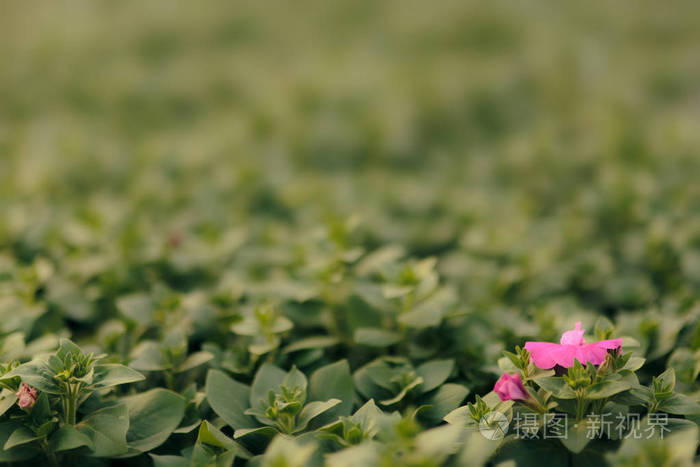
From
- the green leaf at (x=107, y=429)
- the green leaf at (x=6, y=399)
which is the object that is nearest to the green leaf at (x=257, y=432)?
the green leaf at (x=107, y=429)

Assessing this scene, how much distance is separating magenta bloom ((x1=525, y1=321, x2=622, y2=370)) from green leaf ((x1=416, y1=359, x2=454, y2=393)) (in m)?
0.33

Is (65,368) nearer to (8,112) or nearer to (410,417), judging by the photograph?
(410,417)

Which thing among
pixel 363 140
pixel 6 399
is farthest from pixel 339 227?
pixel 363 140

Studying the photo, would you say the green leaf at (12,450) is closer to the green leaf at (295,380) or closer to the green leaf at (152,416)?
the green leaf at (152,416)

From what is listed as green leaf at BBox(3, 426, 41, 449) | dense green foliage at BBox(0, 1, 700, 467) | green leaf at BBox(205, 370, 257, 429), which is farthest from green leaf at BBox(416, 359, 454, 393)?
green leaf at BBox(3, 426, 41, 449)

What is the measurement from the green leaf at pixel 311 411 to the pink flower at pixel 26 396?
0.60 meters

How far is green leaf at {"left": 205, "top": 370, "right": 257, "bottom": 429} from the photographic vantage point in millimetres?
1437

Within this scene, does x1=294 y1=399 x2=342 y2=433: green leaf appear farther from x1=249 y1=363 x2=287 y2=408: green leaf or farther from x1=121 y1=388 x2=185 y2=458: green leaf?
x1=121 y1=388 x2=185 y2=458: green leaf

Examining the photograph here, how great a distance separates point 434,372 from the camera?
62.5 inches

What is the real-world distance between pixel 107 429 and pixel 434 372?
84cm

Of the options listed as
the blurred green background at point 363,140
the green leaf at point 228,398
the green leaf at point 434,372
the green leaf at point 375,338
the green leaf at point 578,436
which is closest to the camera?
the green leaf at point 578,436

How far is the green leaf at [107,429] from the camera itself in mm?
1284

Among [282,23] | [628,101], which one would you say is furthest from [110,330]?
[282,23]

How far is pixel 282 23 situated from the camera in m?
5.73
